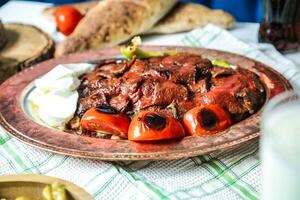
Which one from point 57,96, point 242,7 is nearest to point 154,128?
point 57,96

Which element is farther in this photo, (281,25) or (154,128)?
(281,25)

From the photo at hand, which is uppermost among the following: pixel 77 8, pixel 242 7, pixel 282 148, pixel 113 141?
pixel 282 148

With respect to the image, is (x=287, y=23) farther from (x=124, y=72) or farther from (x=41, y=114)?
(x=41, y=114)

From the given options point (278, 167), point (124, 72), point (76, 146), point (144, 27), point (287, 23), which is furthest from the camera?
point (144, 27)

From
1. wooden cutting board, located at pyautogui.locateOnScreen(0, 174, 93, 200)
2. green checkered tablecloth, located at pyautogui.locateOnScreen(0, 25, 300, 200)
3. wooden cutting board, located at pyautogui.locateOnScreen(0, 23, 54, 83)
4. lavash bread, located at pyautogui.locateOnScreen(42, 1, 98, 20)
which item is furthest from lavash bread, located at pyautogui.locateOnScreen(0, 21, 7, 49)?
wooden cutting board, located at pyautogui.locateOnScreen(0, 174, 93, 200)

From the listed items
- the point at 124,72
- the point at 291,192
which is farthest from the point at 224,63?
the point at 291,192

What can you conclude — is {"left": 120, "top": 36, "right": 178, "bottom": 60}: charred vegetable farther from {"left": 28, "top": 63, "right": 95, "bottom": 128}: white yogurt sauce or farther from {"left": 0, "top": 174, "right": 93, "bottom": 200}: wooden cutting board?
{"left": 0, "top": 174, "right": 93, "bottom": 200}: wooden cutting board

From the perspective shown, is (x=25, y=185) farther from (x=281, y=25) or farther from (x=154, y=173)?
(x=281, y=25)
